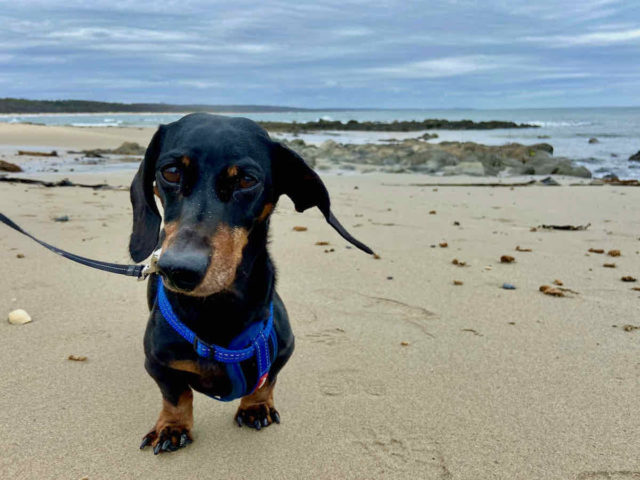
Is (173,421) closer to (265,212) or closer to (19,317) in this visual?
(265,212)

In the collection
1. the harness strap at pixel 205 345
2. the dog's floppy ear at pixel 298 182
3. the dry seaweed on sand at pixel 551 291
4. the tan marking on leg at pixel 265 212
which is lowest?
the dry seaweed on sand at pixel 551 291

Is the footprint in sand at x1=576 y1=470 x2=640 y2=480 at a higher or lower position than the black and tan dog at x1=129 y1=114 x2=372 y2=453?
lower

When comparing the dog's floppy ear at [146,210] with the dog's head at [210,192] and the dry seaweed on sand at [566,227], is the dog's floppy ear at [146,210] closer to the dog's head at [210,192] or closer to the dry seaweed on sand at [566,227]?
the dog's head at [210,192]

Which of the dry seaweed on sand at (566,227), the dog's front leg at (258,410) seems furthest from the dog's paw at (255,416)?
the dry seaweed on sand at (566,227)

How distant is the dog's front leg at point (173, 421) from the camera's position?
7.71 feet

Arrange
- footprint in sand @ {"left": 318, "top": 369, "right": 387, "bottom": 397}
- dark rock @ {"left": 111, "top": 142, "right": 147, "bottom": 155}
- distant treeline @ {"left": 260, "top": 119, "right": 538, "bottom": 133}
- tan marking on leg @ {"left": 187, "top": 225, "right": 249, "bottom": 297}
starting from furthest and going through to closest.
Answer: distant treeline @ {"left": 260, "top": 119, "right": 538, "bottom": 133}
dark rock @ {"left": 111, "top": 142, "right": 147, "bottom": 155}
footprint in sand @ {"left": 318, "top": 369, "right": 387, "bottom": 397}
tan marking on leg @ {"left": 187, "top": 225, "right": 249, "bottom": 297}

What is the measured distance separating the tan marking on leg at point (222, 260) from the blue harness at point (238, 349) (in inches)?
14.5

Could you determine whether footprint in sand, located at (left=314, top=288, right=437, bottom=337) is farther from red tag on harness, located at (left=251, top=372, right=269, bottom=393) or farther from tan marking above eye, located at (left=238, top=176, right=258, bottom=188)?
tan marking above eye, located at (left=238, top=176, right=258, bottom=188)

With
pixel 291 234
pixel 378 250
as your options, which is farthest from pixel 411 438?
pixel 291 234

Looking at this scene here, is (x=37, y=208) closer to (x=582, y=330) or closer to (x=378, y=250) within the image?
(x=378, y=250)

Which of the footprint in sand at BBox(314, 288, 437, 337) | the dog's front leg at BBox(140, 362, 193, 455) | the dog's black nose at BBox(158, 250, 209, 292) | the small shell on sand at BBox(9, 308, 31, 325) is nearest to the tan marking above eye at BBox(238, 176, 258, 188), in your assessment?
the dog's black nose at BBox(158, 250, 209, 292)

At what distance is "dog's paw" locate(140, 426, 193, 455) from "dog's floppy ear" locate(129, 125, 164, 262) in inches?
27.1

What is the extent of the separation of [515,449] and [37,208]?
19.2ft

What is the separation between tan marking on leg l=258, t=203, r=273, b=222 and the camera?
2193 millimetres
